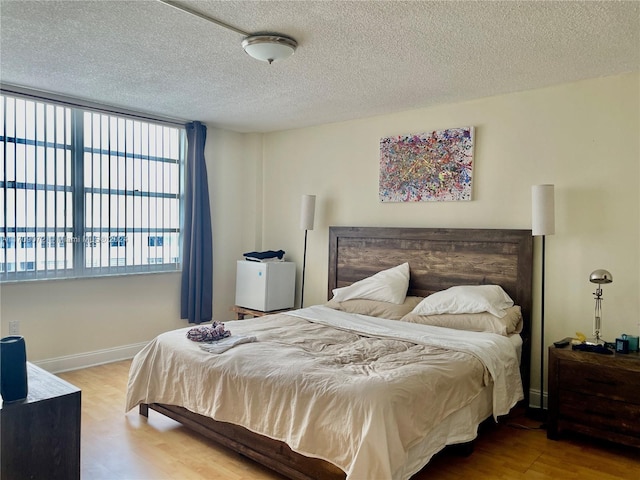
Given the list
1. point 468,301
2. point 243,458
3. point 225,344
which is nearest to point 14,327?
point 225,344

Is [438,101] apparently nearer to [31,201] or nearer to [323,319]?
[323,319]

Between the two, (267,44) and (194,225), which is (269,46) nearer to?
(267,44)

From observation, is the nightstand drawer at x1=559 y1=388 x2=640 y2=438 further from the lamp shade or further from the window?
the window

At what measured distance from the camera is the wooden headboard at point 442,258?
361 centimetres

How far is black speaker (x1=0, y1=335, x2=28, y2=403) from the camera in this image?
1.79 meters

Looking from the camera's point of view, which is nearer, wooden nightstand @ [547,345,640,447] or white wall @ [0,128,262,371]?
wooden nightstand @ [547,345,640,447]

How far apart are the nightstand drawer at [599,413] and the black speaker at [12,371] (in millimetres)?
2929

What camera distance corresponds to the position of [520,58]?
296cm

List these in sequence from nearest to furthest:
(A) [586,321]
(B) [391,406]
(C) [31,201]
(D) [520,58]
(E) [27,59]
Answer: (B) [391,406], (D) [520,58], (E) [27,59], (A) [586,321], (C) [31,201]

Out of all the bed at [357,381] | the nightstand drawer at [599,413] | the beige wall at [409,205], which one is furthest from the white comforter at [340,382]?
the beige wall at [409,205]

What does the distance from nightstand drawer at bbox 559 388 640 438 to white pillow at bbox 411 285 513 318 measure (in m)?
0.67

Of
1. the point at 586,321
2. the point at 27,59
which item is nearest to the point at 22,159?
the point at 27,59

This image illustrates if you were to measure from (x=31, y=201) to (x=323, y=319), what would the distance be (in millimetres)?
2624

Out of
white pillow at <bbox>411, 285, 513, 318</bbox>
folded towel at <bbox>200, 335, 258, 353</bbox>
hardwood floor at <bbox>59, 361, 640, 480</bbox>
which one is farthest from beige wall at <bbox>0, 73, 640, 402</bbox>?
folded towel at <bbox>200, 335, 258, 353</bbox>
